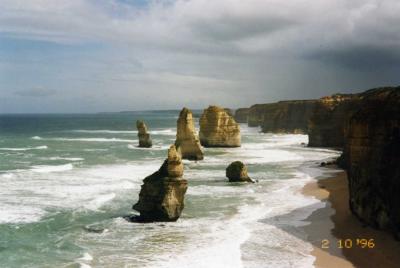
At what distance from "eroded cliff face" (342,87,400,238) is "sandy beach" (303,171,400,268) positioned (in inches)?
25.0

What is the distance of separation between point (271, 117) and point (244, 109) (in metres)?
73.2

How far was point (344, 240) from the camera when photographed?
22.6 meters

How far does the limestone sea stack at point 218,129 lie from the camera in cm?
7450

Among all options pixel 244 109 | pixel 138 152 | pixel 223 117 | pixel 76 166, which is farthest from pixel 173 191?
pixel 244 109

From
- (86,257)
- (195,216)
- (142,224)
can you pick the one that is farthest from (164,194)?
(86,257)

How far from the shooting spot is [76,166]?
53.1 metres

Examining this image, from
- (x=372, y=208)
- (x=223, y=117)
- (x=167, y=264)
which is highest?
(x=223, y=117)

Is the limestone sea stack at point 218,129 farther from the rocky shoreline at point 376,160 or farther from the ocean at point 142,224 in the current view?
the rocky shoreline at point 376,160

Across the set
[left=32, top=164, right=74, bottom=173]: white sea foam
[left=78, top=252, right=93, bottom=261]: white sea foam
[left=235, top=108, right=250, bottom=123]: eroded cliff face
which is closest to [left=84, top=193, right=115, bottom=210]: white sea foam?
[left=78, top=252, right=93, bottom=261]: white sea foam

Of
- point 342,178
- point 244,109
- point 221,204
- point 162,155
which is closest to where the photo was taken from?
point 221,204

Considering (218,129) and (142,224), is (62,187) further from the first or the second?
(218,129)

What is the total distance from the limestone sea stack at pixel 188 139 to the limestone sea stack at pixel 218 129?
15.6m

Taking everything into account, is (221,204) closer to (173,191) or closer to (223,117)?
(173,191)
